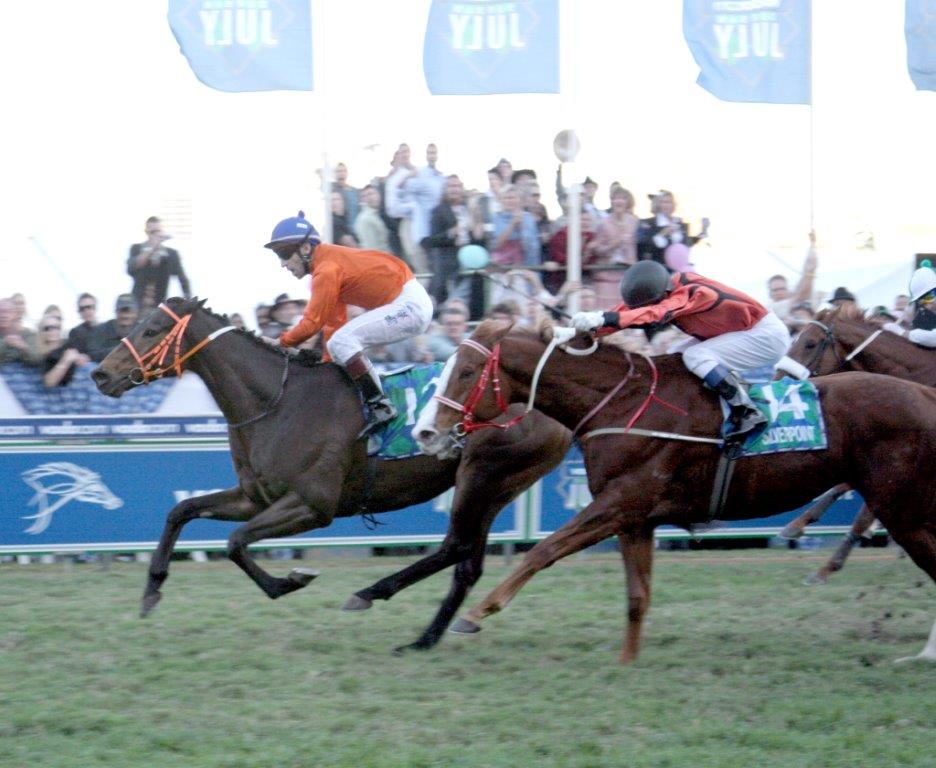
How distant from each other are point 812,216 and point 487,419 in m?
9.06

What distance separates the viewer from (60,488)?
33.1 ft

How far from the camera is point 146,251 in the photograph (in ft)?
38.9

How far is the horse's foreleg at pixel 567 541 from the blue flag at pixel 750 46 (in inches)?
297

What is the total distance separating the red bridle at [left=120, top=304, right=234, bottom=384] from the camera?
7.75m

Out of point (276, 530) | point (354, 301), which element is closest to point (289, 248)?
point (354, 301)

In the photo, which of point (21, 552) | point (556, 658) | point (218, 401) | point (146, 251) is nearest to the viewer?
point (556, 658)

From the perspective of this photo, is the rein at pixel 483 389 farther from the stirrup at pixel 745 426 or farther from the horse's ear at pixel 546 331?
the stirrup at pixel 745 426

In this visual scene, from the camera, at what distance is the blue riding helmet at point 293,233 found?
777 centimetres

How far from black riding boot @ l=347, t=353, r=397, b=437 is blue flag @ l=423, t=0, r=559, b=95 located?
210 inches

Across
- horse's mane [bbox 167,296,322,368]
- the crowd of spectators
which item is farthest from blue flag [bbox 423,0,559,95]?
horse's mane [bbox 167,296,322,368]

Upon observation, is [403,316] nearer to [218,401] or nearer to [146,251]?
[218,401]

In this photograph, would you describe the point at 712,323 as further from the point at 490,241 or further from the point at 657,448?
the point at 490,241

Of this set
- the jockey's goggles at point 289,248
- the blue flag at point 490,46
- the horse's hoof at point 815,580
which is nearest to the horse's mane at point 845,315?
the horse's hoof at point 815,580

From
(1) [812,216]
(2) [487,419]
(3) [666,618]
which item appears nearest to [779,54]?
(1) [812,216]
